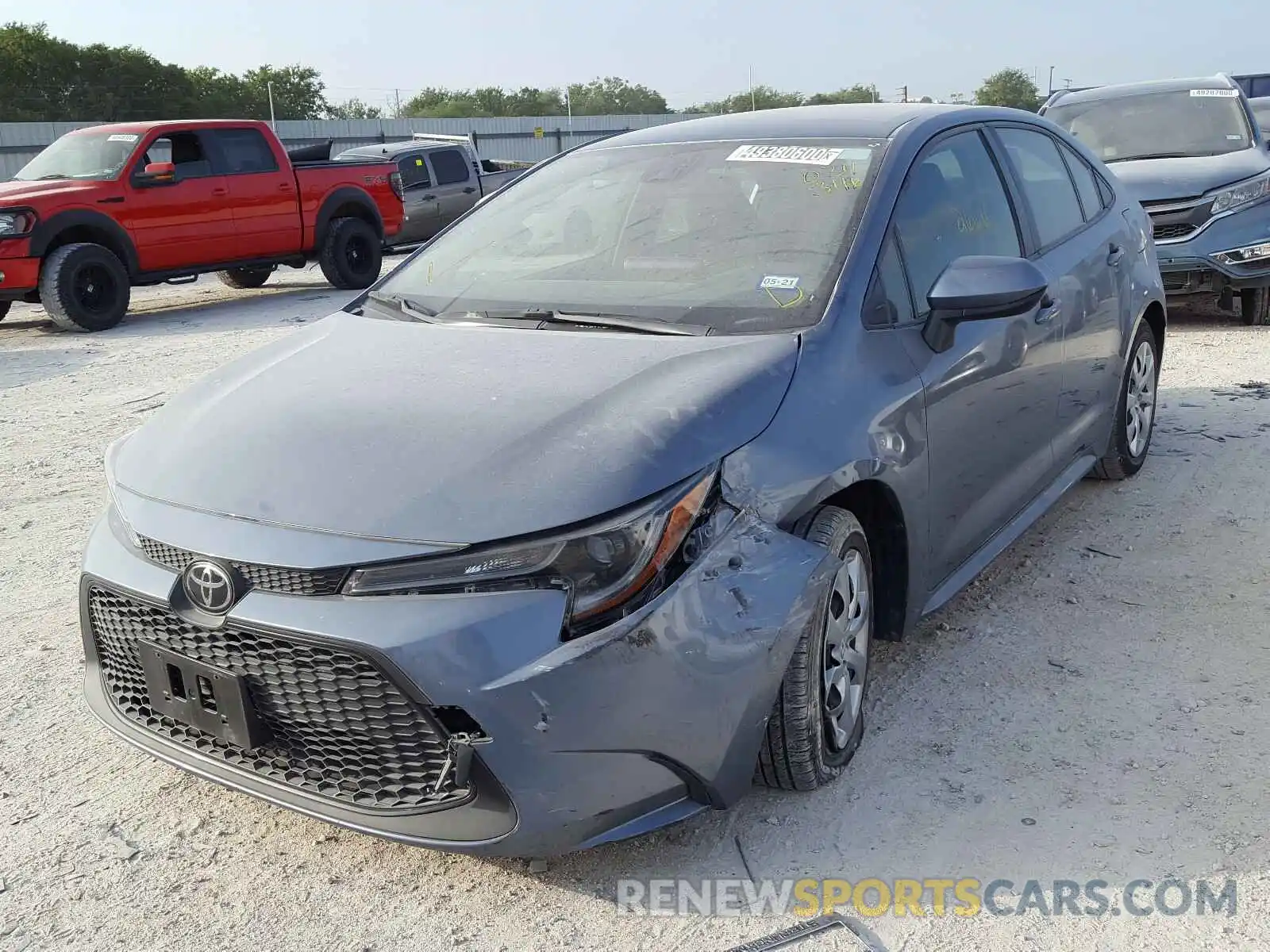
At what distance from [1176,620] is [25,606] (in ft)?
12.8

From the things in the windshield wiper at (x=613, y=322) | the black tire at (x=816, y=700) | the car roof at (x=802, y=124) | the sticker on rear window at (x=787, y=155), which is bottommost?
the black tire at (x=816, y=700)

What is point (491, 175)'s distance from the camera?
57.5ft

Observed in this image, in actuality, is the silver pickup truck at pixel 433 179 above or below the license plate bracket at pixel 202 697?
above

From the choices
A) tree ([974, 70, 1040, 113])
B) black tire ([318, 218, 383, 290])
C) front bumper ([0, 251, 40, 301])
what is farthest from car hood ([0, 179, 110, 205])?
tree ([974, 70, 1040, 113])

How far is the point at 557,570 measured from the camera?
2.37m

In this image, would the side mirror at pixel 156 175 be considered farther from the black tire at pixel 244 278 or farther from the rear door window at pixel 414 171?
the rear door window at pixel 414 171

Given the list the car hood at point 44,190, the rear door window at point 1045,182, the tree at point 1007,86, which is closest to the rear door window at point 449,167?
the car hood at point 44,190

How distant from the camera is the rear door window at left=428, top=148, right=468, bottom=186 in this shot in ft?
54.2

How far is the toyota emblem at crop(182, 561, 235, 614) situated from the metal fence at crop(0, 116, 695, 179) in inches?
1132

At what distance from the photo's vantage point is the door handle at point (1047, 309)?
3.97m

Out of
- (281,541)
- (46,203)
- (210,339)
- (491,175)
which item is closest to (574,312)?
(281,541)

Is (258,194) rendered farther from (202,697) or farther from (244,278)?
(202,697)

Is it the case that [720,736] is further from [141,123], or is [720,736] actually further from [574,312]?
[141,123]

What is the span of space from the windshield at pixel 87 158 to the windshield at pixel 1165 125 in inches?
335
